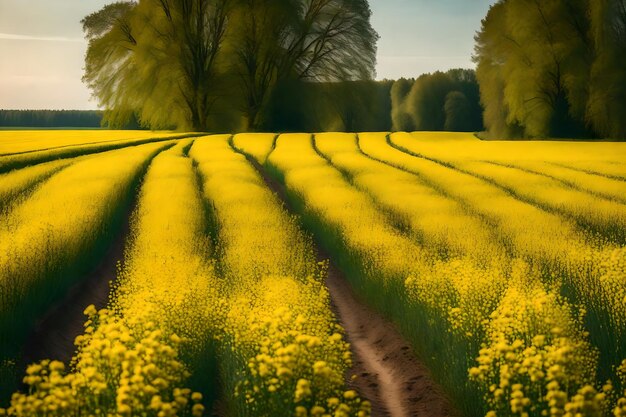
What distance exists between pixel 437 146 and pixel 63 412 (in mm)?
33891

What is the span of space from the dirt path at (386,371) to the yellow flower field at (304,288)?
0.17 meters

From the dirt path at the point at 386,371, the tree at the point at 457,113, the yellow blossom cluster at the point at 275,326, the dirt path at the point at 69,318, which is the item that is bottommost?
the dirt path at the point at 386,371

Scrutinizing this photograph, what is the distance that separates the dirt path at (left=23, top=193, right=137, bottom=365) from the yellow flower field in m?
0.13

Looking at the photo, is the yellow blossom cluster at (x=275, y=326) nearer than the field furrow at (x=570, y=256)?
Yes

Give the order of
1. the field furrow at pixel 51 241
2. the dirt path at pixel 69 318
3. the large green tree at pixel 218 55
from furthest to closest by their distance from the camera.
Result: 1. the large green tree at pixel 218 55
2. the field furrow at pixel 51 241
3. the dirt path at pixel 69 318

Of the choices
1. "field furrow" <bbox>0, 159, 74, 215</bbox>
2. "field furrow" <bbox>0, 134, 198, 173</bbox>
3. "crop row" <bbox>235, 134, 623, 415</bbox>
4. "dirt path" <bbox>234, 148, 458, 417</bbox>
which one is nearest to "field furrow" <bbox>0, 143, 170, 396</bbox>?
"field furrow" <bbox>0, 159, 74, 215</bbox>

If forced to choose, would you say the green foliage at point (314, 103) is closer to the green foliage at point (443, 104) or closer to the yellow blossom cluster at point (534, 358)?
the green foliage at point (443, 104)

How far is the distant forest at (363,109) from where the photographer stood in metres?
50.3

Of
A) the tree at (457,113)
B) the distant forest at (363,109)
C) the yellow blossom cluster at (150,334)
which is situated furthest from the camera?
the tree at (457,113)

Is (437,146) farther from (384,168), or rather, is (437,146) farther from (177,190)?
(177,190)

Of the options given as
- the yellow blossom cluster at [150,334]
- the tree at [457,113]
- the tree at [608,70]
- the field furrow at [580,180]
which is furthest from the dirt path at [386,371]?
the tree at [457,113]

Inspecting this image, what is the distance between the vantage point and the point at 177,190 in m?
18.4

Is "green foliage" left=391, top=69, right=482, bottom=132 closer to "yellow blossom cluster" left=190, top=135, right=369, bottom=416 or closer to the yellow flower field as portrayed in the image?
the yellow flower field

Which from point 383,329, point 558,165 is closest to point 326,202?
point 383,329
